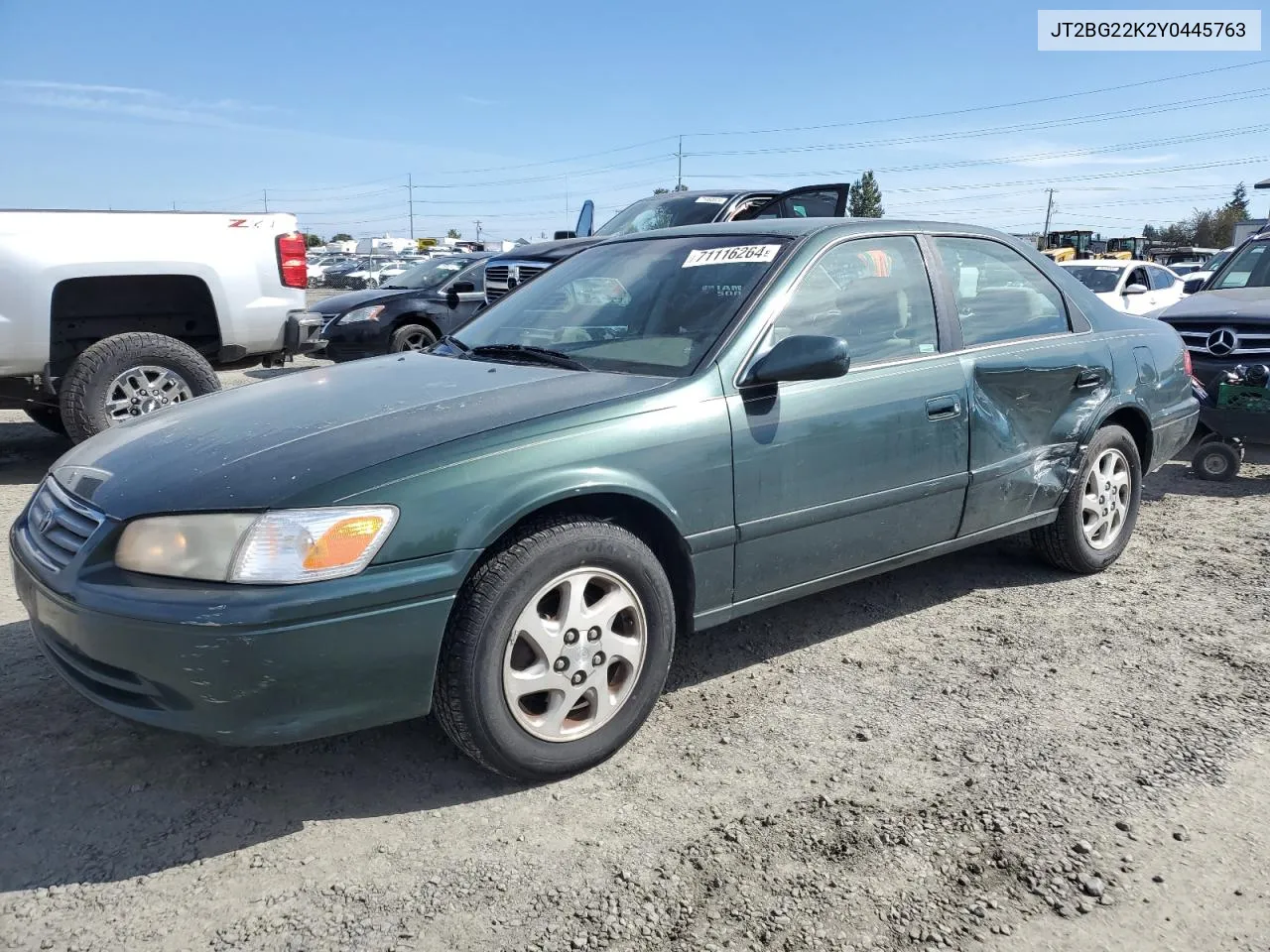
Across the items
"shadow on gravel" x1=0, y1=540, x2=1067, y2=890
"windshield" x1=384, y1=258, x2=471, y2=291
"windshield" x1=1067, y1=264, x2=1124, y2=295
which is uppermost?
"windshield" x1=384, y1=258, x2=471, y2=291

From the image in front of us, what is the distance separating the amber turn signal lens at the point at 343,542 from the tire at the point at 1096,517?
10.3 ft

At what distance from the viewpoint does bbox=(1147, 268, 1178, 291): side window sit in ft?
43.7

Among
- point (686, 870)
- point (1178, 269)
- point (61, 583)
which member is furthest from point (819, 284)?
point (1178, 269)

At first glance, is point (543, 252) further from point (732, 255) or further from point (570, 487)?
point (570, 487)

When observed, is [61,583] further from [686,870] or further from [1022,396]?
[1022,396]

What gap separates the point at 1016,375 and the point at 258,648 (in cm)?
304

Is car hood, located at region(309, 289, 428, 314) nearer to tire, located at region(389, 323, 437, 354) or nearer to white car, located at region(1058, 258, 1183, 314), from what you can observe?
tire, located at region(389, 323, 437, 354)

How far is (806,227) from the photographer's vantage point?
3.66 metres

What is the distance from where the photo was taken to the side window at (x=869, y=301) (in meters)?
3.43

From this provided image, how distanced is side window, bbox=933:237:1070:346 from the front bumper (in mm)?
2446

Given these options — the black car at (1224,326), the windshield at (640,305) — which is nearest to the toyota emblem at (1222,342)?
the black car at (1224,326)

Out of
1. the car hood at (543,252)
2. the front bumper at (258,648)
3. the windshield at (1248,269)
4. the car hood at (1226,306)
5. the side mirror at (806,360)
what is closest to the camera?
the front bumper at (258,648)

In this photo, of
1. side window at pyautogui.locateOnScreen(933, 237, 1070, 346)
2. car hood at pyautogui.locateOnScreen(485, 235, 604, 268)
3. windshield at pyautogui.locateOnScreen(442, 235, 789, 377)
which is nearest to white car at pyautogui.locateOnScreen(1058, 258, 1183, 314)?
car hood at pyautogui.locateOnScreen(485, 235, 604, 268)

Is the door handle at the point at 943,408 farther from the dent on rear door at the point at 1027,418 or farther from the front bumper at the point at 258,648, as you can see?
the front bumper at the point at 258,648
